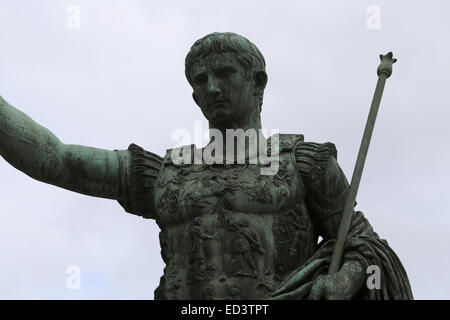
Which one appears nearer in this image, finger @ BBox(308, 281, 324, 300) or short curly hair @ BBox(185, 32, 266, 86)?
finger @ BBox(308, 281, 324, 300)

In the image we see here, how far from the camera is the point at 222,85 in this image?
102ft

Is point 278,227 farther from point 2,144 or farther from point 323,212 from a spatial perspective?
point 2,144

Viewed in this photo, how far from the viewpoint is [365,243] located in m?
30.6

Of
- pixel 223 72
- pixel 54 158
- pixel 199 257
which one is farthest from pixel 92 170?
pixel 223 72

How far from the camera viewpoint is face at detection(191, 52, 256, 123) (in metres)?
31.1

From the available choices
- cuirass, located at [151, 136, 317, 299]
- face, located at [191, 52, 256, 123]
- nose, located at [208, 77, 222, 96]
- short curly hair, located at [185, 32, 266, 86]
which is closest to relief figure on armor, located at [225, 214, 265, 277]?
cuirass, located at [151, 136, 317, 299]

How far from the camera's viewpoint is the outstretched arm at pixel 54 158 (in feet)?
101

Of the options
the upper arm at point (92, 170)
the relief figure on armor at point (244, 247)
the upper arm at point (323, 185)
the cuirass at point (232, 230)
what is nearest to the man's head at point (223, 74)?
the cuirass at point (232, 230)

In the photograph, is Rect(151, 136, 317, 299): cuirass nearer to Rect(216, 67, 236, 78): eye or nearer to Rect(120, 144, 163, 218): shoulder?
Rect(120, 144, 163, 218): shoulder

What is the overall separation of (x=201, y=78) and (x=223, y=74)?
0.79 feet

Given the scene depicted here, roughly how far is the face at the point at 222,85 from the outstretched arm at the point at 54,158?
3.76ft

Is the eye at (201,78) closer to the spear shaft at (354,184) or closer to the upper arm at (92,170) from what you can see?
the upper arm at (92,170)
